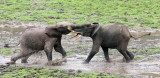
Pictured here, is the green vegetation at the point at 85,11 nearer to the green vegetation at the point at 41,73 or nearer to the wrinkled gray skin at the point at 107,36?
the wrinkled gray skin at the point at 107,36

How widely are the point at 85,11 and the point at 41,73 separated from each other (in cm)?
1113

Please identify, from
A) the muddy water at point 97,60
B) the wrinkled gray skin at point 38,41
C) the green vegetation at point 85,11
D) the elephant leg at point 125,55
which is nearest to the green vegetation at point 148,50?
the muddy water at point 97,60

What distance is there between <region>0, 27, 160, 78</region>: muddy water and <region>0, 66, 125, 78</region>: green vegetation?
63 centimetres

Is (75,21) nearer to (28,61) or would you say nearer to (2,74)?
(28,61)

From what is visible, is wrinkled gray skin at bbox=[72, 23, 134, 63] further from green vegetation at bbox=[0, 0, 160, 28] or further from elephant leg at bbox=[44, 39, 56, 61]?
green vegetation at bbox=[0, 0, 160, 28]

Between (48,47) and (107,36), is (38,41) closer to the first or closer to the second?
(48,47)

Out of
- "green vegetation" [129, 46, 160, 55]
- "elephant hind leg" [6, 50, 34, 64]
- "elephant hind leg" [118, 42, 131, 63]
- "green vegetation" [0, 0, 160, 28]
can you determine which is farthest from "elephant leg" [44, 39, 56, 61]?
"green vegetation" [0, 0, 160, 28]

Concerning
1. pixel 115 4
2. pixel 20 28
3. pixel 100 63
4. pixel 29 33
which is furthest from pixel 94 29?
pixel 115 4

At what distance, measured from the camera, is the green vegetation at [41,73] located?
1133 cm

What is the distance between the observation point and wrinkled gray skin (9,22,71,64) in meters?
13.1

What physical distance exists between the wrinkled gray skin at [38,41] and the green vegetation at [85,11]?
6893 mm

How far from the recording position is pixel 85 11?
73.7 feet

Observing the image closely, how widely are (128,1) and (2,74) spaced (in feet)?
46.8

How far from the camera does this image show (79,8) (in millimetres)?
22891
